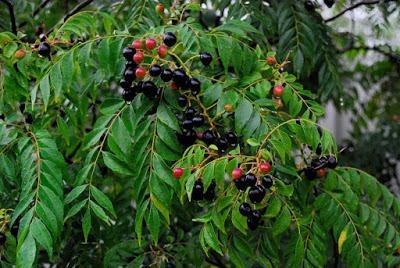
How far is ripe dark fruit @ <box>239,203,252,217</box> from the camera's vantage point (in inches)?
67.0

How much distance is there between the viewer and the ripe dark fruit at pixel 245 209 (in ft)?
5.58

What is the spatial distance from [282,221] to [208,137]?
332 millimetres

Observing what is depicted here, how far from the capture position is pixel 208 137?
6.07 feet

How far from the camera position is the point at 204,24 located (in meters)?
2.90

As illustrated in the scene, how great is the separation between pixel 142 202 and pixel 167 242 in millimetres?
577

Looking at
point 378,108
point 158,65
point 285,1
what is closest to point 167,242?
point 158,65

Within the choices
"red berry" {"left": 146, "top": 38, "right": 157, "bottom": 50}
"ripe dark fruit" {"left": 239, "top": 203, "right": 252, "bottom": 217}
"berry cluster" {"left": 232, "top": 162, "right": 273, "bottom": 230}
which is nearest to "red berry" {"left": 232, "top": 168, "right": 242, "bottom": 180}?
"berry cluster" {"left": 232, "top": 162, "right": 273, "bottom": 230}

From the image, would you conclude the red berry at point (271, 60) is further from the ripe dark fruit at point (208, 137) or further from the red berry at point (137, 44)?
the red berry at point (137, 44)

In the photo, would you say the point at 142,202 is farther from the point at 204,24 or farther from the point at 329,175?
the point at 204,24

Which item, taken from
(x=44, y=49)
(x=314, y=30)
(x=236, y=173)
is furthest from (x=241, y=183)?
(x=314, y=30)

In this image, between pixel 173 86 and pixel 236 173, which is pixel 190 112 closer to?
pixel 173 86

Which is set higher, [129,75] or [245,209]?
[129,75]

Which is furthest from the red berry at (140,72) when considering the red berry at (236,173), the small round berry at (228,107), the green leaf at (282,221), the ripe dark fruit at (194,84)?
the green leaf at (282,221)

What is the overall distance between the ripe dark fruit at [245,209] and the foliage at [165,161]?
0.04 metres
